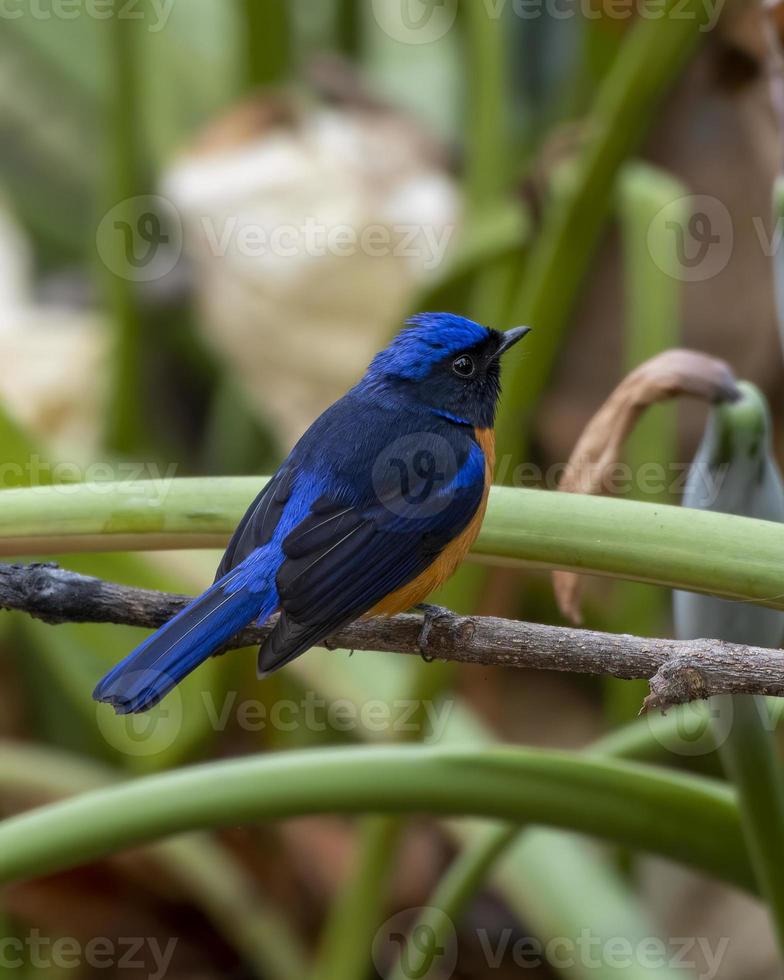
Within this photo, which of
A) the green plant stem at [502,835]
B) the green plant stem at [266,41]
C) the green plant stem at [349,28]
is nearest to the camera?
the green plant stem at [502,835]

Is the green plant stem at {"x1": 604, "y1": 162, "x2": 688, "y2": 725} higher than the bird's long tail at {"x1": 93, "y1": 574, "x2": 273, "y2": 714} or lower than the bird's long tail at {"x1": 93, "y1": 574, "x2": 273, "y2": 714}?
higher

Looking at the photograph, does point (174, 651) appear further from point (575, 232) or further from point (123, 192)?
point (123, 192)

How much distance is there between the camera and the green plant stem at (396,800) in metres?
1.25

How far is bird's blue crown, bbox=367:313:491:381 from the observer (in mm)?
1760

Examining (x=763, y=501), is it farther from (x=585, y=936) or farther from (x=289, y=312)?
(x=289, y=312)

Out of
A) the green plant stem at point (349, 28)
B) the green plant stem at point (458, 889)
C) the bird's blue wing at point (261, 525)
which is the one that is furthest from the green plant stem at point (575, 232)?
the green plant stem at point (349, 28)

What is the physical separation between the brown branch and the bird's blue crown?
1.74ft

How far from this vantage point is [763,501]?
1.24 m

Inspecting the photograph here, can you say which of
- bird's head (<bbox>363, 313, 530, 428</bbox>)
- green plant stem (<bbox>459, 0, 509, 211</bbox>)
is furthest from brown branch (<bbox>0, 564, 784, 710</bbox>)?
green plant stem (<bbox>459, 0, 509, 211</bbox>)

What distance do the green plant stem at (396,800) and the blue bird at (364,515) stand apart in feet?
0.42

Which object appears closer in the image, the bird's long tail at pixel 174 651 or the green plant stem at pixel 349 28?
the bird's long tail at pixel 174 651

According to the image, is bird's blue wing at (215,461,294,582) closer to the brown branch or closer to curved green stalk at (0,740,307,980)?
the brown branch

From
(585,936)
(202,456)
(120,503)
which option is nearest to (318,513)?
(120,503)

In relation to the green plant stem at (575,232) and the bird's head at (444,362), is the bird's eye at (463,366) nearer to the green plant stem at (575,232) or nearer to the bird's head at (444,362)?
the bird's head at (444,362)
